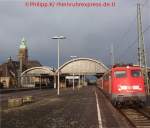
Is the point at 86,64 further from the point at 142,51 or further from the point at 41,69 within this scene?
the point at 142,51

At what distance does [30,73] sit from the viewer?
15025 cm

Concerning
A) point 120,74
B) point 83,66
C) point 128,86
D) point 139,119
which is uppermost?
point 83,66

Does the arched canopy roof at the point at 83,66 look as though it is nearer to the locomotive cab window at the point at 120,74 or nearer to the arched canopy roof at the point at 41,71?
the arched canopy roof at the point at 41,71

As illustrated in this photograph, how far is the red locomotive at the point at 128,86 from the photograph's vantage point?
26.1 meters

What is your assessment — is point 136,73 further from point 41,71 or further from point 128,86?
point 41,71

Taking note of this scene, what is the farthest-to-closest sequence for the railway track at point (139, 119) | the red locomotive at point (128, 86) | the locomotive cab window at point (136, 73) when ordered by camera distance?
the locomotive cab window at point (136, 73)
the red locomotive at point (128, 86)
the railway track at point (139, 119)

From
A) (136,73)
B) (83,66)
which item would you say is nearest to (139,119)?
(136,73)

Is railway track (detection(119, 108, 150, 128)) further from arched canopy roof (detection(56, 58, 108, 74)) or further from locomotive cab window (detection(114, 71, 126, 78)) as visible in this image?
arched canopy roof (detection(56, 58, 108, 74))

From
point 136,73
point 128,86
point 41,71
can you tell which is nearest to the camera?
point 128,86

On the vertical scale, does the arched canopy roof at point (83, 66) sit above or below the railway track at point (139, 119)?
above

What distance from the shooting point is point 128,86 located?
26438 mm

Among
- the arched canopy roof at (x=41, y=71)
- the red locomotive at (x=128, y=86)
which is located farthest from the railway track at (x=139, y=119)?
the arched canopy roof at (x=41, y=71)

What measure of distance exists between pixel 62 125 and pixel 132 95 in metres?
10.3

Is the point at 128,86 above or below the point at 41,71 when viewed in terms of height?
below
